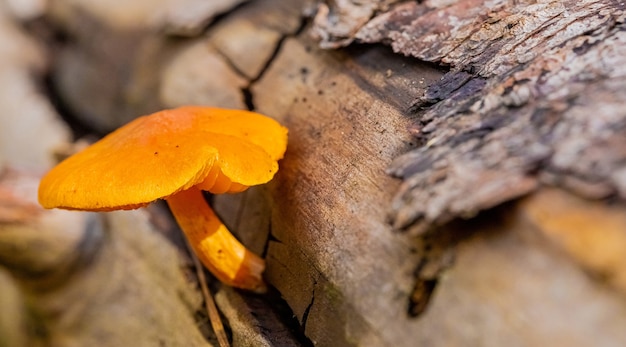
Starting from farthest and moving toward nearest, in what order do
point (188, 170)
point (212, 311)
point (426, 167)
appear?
point (212, 311)
point (188, 170)
point (426, 167)

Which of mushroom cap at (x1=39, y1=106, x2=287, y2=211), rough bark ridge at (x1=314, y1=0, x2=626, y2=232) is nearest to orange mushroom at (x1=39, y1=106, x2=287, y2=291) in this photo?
mushroom cap at (x1=39, y1=106, x2=287, y2=211)

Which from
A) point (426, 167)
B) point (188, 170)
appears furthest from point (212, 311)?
point (426, 167)

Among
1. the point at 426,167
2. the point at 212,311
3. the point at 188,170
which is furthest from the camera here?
the point at 212,311

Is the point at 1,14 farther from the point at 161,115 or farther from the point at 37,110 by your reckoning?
the point at 161,115

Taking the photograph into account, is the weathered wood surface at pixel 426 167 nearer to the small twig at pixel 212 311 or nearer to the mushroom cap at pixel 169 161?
the small twig at pixel 212 311

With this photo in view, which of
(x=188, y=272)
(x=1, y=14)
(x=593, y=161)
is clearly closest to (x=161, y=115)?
(x=188, y=272)

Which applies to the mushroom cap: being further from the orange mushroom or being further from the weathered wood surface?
the weathered wood surface

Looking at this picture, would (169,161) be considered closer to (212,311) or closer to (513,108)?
(212,311)

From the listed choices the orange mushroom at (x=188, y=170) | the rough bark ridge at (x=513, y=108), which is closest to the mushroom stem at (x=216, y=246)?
the orange mushroom at (x=188, y=170)
